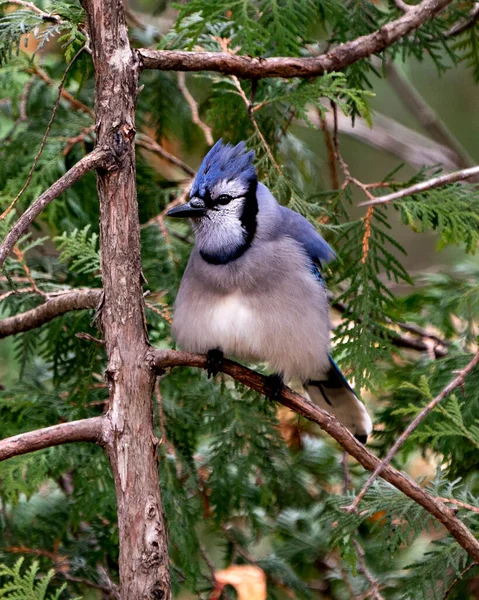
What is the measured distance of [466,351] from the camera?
110 inches

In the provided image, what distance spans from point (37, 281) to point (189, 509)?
809mm

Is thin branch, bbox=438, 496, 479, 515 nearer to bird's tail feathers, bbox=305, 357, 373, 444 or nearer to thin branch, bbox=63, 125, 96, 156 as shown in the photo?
bird's tail feathers, bbox=305, 357, 373, 444

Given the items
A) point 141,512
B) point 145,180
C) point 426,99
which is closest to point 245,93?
point 145,180

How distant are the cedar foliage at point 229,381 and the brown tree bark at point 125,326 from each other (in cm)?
26

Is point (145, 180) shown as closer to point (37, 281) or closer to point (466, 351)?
point (37, 281)

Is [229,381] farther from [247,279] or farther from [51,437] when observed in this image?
[51,437]

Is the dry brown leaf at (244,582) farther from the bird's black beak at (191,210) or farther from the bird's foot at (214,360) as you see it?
the bird's black beak at (191,210)

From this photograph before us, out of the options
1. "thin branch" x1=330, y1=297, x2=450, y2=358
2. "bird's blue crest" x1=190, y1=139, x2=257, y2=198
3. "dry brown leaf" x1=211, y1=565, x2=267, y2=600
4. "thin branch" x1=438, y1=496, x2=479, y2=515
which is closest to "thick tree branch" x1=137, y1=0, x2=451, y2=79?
"bird's blue crest" x1=190, y1=139, x2=257, y2=198

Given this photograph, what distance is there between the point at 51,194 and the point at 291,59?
97 centimetres

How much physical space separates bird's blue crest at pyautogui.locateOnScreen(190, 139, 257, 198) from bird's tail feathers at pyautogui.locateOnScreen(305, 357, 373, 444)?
2.00 ft

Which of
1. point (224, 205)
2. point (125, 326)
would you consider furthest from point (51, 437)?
point (224, 205)

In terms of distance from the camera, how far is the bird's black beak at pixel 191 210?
2.27 meters

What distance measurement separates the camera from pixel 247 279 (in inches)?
91.2

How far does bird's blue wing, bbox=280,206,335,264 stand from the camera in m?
2.46
